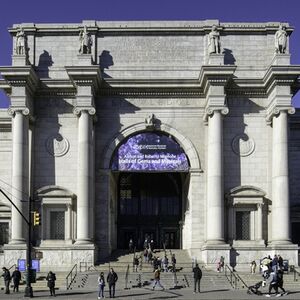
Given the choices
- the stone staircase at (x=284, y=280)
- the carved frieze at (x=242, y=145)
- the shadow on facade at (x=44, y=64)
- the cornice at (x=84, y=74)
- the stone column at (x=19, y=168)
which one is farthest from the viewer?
the shadow on facade at (x=44, y=64)

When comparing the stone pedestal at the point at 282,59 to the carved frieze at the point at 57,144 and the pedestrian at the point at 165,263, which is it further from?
the carved frieze at the point at 57,144

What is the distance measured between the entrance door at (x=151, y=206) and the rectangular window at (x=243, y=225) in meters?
9.89

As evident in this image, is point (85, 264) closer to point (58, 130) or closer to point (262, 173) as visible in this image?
point (58, 130)

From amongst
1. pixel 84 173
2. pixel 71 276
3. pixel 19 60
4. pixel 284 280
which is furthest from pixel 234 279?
pixel 19 60

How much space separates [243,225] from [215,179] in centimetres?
407

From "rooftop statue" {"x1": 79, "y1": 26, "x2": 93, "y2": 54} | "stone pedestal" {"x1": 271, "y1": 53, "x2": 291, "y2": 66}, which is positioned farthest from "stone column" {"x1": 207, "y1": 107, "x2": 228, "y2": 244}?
"rooftop statue" {"x1": 79, "y1": 26, "x2": 93, "y2": 54}

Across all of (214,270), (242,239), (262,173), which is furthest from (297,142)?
(214,270)

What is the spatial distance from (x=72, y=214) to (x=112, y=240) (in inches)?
228

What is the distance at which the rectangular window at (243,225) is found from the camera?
2167 inches

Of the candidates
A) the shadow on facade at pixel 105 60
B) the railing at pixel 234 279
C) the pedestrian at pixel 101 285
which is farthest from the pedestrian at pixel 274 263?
the shadow on facade at pixel 105 60

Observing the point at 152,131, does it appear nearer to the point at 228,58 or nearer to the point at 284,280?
the point at 228,58

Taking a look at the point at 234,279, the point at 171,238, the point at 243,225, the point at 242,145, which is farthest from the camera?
the point at 171,238

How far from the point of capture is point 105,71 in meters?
57.2

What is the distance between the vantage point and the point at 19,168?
53.6 meters
